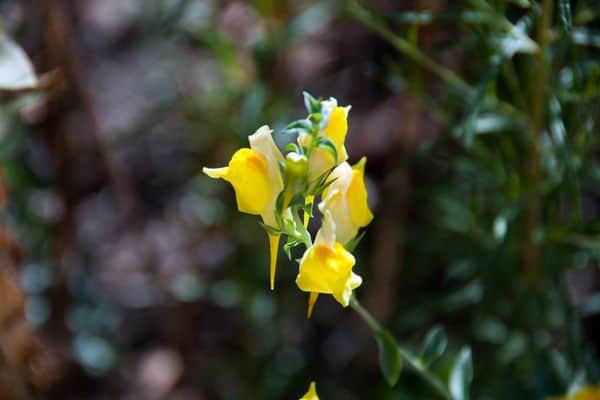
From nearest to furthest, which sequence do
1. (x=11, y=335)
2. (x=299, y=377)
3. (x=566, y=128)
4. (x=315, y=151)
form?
(x=315, y=151) → (x=566, y=128) → (x=11, y=335) → (x=299, y=377)

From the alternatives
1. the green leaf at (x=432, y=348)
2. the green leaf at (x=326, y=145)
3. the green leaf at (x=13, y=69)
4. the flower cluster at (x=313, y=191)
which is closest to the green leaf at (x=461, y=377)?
the green leaf at (x=432, y=348)

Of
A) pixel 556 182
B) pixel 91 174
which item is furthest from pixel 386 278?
pixel 91 174

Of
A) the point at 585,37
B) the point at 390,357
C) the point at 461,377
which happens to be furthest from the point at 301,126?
the point at 585,37

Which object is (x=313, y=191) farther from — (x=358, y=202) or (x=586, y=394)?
(x=586, y=394)

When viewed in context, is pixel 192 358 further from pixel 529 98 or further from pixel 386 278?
pixel 529 98

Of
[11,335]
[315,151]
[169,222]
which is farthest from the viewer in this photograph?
[169,222]

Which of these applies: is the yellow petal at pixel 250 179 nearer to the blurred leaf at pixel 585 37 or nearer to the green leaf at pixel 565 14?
the green leaf at pixel 565 14

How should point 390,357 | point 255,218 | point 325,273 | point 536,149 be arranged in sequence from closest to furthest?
1. point 325,273
2. point 390,357
3. point 536,149
4. point 255,218
